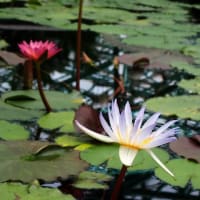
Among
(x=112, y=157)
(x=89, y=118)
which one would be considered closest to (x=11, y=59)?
(x=89, y=118)

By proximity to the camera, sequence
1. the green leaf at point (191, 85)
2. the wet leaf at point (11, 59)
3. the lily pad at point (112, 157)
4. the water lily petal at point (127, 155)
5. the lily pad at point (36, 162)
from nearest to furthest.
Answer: the water lily petal at point (127, 155) < the lily pad at point (36, 162) < the lily pad at point (112, 157) < the green leaf at point (191, 85) < the wet leaf at point (11, 59)

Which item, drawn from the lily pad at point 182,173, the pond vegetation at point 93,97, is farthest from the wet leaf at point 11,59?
the lily pad at point 182,173

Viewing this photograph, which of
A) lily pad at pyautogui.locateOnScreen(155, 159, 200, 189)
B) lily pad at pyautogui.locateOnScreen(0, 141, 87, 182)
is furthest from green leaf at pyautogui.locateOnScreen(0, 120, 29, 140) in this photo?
lily pad at pyautogui.locateOnScreen(155, 159, 200, 189)

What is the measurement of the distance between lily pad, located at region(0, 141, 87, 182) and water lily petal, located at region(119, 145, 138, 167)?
0.20 meters

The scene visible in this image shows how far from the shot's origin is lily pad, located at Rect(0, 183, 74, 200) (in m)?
0.95

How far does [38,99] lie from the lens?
1.62 meters

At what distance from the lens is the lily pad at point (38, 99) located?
156 centimetres

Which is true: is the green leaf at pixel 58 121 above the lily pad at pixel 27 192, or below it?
below

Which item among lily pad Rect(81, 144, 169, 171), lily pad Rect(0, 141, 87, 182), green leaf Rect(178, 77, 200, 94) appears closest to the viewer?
lily pad Rect(0, 141, 87, 182)

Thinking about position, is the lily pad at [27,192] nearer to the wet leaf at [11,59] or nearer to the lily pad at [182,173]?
the lily pad at [182,173]

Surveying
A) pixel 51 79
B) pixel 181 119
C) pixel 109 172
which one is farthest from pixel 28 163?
pixel 51 79

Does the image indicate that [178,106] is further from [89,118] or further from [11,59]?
[11,59]

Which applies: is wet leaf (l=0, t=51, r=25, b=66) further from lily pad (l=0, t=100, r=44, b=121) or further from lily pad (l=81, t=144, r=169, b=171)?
lily pad (l=81, t=144, r=169, b=171)

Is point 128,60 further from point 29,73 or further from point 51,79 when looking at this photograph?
point 29,73
